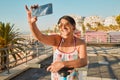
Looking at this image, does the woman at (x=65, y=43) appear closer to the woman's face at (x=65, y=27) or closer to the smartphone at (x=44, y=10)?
the woman's face at (x=65, y=27)

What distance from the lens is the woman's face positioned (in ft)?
5.37

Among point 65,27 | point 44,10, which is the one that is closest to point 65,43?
point 65,27

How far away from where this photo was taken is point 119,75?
6.11 metres

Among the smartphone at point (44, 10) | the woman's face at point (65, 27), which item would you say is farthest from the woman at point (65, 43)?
the smartphone at point (44, 10)

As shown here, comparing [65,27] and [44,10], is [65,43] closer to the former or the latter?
[65,27]

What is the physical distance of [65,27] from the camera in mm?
1646

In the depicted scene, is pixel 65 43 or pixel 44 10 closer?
pixel 44 10

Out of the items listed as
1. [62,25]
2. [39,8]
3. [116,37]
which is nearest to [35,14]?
[39,8]

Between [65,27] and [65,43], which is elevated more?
[65,27]

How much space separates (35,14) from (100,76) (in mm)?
4905

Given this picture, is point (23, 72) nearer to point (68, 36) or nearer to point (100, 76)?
point (100, 76)

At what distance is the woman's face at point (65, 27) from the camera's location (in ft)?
5.37

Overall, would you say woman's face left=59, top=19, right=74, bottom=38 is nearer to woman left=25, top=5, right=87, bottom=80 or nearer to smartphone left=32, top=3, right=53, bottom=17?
woman left=25, top=5, right=87, bottom=80

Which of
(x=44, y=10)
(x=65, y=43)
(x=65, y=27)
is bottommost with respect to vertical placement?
(x=65, y=43)
